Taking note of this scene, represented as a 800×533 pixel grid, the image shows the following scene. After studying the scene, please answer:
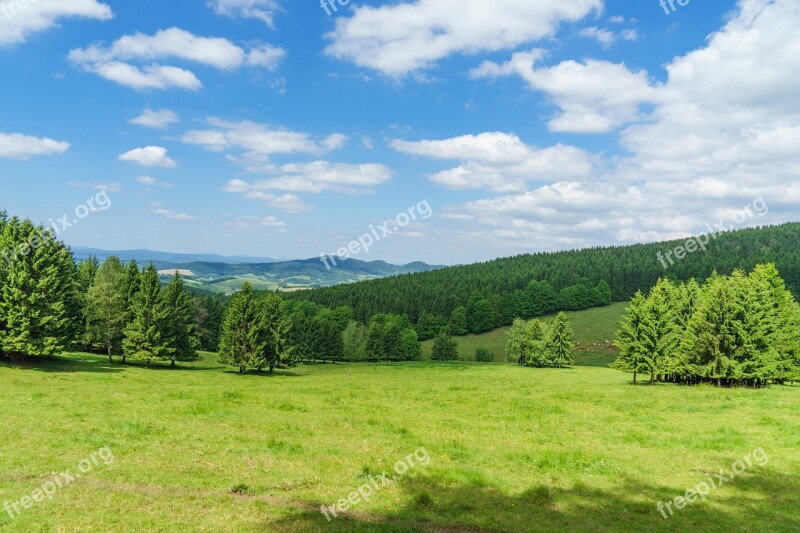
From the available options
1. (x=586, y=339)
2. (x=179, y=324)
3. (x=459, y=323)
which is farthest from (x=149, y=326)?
(x=586, y=339)

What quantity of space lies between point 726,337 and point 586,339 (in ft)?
309

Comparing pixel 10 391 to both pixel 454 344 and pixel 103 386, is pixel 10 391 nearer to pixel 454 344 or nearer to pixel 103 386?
pixel 103 386

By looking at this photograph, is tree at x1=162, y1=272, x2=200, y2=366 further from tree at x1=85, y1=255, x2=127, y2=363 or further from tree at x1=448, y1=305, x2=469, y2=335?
tree at x1=448, y1=305, x2=469, y2=335

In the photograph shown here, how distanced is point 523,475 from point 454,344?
11332 centimetres

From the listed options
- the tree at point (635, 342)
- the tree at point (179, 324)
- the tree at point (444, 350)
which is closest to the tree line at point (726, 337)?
the tree at point (635, 342)

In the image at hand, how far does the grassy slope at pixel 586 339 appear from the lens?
416ft

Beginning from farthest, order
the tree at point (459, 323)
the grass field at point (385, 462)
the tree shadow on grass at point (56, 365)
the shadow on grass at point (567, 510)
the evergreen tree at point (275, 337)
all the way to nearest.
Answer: the tree at point (459, 323)
the evergreen tree at point (275, 337)
the tree shadow on grass at point (56, 365)
the grass field at point (385, 462)
the shadow on grass at point (567, 510)

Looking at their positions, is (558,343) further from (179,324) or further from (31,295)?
(31,295)

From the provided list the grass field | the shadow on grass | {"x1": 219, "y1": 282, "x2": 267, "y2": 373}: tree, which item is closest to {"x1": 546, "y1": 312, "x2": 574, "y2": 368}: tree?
{"x1": 219, "y1": 282, "x2": 267, "y2": 373}: tree

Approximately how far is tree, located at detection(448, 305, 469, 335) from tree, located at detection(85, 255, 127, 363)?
4454 inches

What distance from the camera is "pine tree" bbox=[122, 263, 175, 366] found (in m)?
61.7

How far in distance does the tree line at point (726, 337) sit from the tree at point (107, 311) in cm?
6883

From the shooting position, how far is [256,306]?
6688 cm

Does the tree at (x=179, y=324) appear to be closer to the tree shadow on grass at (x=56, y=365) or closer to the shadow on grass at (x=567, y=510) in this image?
the tree shadow on grass at (x=56, y=365)
